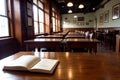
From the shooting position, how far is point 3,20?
3.79 metres

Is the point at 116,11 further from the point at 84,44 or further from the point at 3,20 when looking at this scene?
the point at 3,20

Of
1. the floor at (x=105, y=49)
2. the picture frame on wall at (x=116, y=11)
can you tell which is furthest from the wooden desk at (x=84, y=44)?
the picture frame on wall at (x=116, y=11)

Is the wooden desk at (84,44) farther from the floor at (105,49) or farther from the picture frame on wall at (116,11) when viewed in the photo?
the picture frame on wall at (116,11)

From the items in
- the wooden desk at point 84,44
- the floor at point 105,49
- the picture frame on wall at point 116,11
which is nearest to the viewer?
the wooden desk at point 84,44

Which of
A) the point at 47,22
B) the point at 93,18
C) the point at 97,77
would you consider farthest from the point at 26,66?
the point at 93,18

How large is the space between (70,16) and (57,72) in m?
18.1

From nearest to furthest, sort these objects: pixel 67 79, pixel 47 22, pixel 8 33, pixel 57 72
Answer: pixel 67 79, pixel 57 72, pixel 8 33, pixel 47 22

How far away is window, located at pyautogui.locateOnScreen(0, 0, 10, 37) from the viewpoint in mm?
3688

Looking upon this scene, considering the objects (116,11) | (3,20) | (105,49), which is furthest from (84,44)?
(116,11)

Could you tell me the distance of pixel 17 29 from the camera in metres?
4.23

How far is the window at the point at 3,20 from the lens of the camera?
145 inches

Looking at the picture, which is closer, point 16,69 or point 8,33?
point 16,69

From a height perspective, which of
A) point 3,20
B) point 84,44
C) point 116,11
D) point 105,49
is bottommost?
point 105,49

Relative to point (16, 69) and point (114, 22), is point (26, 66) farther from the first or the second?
point (114, 22)
